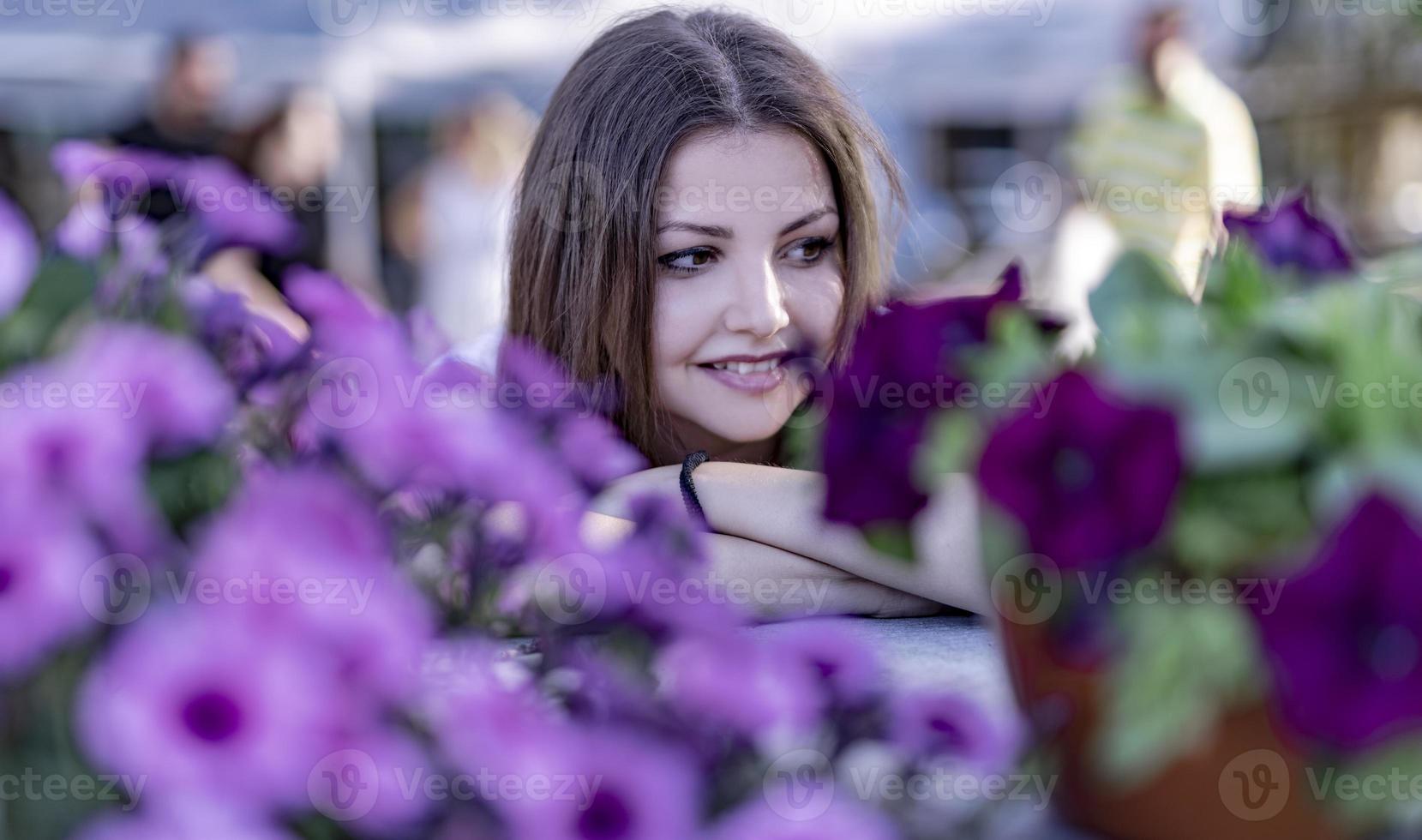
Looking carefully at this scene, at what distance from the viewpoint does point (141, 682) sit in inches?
12.8

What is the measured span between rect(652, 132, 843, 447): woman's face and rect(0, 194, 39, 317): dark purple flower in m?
1.32

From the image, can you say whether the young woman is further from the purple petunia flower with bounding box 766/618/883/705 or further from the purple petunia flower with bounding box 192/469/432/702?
the purple petunia flower with bounding box 192/469/432/702

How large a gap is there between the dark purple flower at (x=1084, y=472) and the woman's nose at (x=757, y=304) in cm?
132

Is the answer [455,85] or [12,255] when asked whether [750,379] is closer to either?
[12,255]

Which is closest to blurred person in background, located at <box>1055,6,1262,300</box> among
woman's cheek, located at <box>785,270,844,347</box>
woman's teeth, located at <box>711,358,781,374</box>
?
woman's cheek, located at <box>785,270,844,347</box>

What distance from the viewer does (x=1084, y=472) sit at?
1.50 feet

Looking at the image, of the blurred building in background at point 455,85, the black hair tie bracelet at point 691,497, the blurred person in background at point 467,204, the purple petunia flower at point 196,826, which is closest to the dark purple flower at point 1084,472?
the purple petunia flower at point 196,826

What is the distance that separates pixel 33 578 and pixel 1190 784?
1.54ft

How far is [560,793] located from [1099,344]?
363 millimetres

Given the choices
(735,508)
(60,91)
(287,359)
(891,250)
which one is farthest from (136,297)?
(60,91)

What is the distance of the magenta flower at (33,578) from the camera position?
35 cm

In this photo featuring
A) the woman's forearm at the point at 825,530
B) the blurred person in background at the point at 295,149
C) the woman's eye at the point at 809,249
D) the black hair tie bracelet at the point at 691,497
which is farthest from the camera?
the blurred person in background at the point at 295,149

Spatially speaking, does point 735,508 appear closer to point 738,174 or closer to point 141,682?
point 738,174

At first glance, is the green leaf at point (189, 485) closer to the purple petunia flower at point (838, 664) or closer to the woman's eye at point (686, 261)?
the purple petunia flower at point (838, 664)
